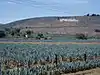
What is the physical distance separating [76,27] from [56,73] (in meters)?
133

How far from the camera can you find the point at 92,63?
79.1ft

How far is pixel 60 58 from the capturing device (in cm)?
2914

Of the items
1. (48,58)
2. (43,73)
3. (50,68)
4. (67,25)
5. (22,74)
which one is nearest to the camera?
(22,74)

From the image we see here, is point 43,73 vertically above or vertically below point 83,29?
above

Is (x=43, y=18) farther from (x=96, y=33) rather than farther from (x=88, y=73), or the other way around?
(x=88, y=73)

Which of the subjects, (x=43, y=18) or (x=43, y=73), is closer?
(x=43, y=73)

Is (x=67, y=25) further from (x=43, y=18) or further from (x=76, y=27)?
(x=43, y=18)

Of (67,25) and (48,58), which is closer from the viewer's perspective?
(48,58)

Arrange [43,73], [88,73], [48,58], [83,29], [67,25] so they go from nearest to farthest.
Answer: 1. [43,73]
2. [88,73]
3. [48,58]
4. [83,29]
5. [67,25]

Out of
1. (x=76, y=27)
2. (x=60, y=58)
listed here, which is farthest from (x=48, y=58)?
(x=76, y=27)

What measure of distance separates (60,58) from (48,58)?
5.90ft

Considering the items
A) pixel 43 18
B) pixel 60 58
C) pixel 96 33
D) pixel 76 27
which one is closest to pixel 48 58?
pixel 60 58

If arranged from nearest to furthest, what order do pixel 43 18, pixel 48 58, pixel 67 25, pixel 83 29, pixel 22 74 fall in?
1. pixel 22 74
2. pixel 48 58
3. pixel 83 29
4. pixel 67 25
5. pixel 43 18

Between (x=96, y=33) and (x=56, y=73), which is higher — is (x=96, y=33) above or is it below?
below
